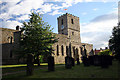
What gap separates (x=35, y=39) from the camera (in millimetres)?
17219

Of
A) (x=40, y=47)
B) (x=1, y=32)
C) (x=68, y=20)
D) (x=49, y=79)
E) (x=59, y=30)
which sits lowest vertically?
(x=49, y=79)

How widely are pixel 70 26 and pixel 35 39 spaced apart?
84.4 ft

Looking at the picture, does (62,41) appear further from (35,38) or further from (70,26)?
(35,38)

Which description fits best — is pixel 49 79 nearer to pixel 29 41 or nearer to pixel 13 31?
pixel 29 41

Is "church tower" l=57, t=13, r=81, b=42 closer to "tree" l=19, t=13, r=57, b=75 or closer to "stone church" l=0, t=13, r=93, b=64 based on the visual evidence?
"stone church" l=0, t=13, r=93, b=64

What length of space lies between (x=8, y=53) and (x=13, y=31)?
5811 millimetres

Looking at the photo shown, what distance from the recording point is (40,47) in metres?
17.1

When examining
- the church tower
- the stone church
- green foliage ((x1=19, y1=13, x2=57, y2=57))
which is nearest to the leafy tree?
green foliage ((x1=19, y1=13, x2=57, y2=57))

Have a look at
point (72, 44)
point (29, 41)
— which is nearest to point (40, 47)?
point (29, 41)

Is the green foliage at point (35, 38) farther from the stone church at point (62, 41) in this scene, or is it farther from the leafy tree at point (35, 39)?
the stone church at point (62, 41)

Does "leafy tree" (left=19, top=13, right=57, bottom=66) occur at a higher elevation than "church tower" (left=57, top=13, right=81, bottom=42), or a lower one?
lower

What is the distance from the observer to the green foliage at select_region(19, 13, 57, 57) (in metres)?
17.1

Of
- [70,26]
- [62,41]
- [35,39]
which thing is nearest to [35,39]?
[35,39]

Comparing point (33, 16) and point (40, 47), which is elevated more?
point (33, 16)
